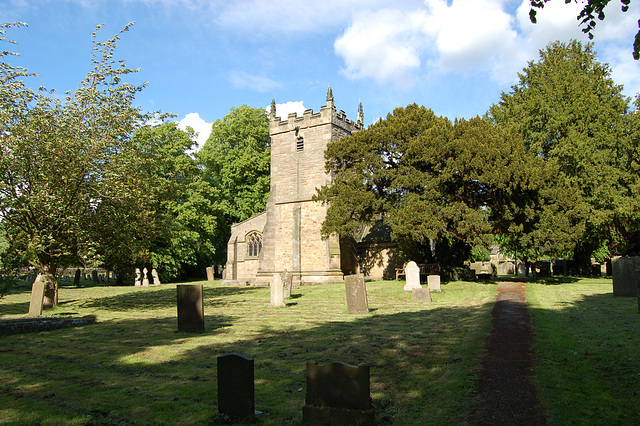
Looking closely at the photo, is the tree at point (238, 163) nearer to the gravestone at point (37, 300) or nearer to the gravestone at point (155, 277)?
the gravestone at point (155, 277)

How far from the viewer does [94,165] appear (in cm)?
1521

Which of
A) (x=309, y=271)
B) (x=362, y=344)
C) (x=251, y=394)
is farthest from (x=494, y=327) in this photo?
(x=309, y=271)

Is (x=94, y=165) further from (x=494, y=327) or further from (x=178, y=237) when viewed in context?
(x=178, y=237)

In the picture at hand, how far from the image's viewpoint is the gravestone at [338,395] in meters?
4.69

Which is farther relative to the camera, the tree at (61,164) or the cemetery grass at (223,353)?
the tree at (61,164)

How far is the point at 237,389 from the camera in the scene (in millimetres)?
4969

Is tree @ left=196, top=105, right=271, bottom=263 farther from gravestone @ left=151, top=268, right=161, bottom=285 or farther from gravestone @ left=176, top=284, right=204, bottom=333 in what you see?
gravestone @ left=176, top=284, right=204, bottom=333

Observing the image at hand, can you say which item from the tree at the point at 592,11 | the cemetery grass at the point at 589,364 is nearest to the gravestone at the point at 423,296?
the cemetery grass at the point at 589,364

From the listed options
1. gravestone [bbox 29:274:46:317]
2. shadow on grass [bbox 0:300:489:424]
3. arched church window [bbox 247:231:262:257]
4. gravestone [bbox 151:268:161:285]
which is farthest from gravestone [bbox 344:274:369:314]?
gravestone [bbox 151:268:161:285]

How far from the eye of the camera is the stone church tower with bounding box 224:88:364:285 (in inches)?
1188

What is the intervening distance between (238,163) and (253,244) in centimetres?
788

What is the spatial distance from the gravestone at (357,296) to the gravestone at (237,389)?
851 cm

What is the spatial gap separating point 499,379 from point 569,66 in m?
28.9

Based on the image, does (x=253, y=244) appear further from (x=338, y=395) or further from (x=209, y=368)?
(x=338, y=395)
